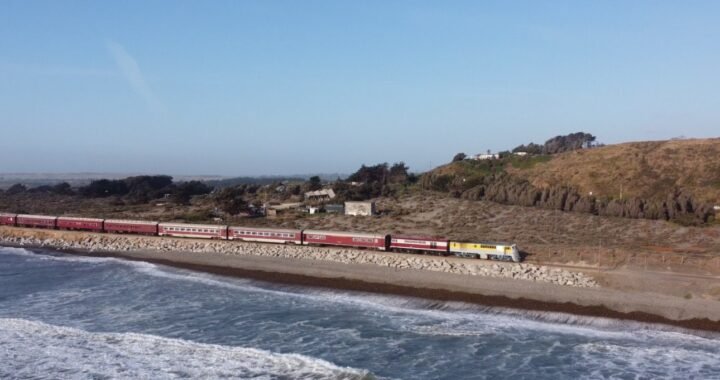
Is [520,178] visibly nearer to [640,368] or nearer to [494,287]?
[494,287]

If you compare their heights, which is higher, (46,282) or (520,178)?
(520,178)

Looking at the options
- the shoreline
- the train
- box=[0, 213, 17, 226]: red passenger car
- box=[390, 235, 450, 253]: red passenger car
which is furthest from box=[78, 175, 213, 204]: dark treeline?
box=[390, 235, 450, 253]: red passenger car

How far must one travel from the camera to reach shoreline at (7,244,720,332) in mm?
29891

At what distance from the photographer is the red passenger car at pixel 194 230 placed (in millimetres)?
52469

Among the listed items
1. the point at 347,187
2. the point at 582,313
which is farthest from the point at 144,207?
the point at 582,313

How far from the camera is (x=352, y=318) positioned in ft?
98.7

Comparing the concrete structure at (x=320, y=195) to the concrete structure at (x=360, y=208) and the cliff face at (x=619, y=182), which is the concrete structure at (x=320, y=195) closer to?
the cliff face at (x=619, y=182)

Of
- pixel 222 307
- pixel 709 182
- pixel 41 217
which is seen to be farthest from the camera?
pixel 41 217

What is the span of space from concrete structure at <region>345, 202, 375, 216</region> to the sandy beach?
64.8 feet

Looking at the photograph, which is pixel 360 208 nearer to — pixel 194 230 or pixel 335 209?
pixel 335 209

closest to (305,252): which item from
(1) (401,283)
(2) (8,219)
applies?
(1) (401,283)

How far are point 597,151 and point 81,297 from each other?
2385 inches

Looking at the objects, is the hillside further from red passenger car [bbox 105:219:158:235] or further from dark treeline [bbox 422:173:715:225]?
red passenger car [bbox 105:219:158:235]

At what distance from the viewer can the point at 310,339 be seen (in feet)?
87.6
